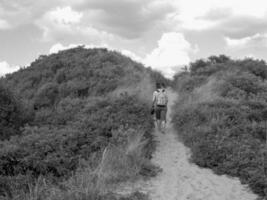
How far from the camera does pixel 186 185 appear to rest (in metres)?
7.14

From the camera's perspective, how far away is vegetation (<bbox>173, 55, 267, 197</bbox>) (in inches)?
305

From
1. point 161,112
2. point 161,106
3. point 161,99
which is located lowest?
point 161,112

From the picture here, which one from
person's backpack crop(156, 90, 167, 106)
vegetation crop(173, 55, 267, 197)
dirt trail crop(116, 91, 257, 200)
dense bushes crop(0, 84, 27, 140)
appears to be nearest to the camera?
dirt trail crop(116, 91, 257, 200)

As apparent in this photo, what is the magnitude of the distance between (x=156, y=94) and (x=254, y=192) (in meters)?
5.93

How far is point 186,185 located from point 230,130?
3.25 m

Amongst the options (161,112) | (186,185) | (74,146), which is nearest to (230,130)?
(161,112)

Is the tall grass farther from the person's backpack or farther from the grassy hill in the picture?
the person's backpack

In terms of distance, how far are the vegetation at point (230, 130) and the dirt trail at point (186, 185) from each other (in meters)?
0.31

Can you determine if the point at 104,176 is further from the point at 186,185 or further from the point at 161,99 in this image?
the point at 161,99

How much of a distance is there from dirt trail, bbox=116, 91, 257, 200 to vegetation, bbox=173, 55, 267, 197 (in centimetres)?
31

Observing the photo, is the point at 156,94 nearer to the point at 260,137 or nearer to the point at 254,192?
the point at 260,137

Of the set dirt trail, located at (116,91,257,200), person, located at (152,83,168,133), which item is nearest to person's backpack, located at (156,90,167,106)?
person, located at (152,83,168,133)

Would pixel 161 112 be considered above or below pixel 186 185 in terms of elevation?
above

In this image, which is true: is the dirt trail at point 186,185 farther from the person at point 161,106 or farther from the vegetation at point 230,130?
the person at point 161,106
